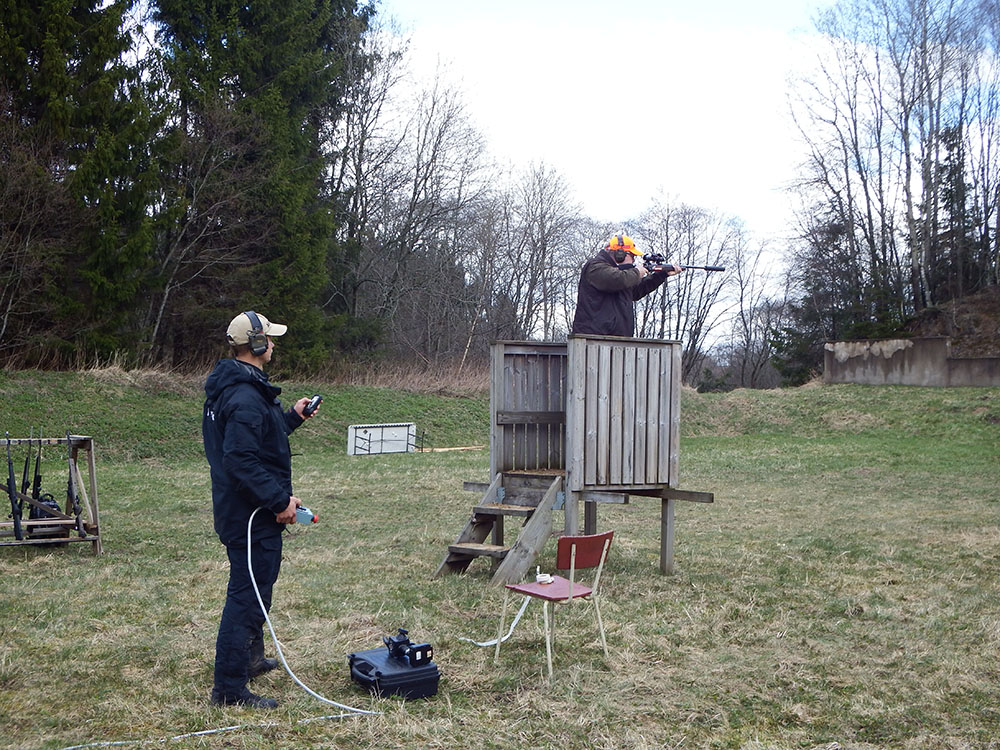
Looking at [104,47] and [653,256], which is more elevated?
[104,47]

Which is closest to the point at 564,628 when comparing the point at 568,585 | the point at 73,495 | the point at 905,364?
the point at 568,585

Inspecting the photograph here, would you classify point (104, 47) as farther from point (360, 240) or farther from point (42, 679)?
point (42, 679)

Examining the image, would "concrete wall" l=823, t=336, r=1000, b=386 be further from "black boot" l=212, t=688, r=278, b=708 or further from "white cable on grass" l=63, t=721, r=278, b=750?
"white cable on grass" l=63, t=721, r=278, b=750

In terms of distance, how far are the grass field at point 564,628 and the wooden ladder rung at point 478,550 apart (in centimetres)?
23

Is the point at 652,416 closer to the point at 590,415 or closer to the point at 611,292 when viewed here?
the point at 590,415

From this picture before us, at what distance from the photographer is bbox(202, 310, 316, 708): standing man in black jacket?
4.53 meters

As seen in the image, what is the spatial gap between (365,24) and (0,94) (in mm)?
15630

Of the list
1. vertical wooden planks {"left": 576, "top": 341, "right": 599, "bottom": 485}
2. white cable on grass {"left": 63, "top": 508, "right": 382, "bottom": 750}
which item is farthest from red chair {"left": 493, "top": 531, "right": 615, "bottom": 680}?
vertical wooden planks {"left": 576, "top": 341, "right": 599, "bottom": 485}

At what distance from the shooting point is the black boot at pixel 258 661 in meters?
5.07

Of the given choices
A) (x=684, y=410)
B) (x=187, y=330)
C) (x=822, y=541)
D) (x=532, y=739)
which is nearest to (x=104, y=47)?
(x=187, y=330)

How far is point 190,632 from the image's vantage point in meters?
6.03

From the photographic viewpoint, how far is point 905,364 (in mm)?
29938

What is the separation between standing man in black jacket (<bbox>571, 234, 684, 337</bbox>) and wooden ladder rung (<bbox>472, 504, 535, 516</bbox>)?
1676 millimetres

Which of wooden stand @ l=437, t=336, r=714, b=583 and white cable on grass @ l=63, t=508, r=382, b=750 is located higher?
wooden stand @ l=437, t=336, r=714, b=583
